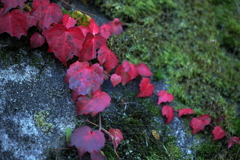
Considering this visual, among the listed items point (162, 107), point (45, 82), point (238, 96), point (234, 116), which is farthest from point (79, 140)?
point (238, 96)

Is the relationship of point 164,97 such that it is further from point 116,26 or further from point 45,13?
point 45,13

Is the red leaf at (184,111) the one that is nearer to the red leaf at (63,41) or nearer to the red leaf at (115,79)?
the red leaf at (115,79)

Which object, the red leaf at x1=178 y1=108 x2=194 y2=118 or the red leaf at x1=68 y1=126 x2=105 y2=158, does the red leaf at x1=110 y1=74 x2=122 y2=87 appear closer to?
the red leaf at x1=68 y1=126 x2=105 y2=158

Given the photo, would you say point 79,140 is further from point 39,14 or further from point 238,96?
point 238,96

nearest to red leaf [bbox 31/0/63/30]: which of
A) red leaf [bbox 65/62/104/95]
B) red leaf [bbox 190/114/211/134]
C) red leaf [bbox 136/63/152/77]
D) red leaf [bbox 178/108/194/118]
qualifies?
red leaf [bbox 65/62/104/95]

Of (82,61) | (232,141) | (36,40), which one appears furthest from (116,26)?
(232,141)
